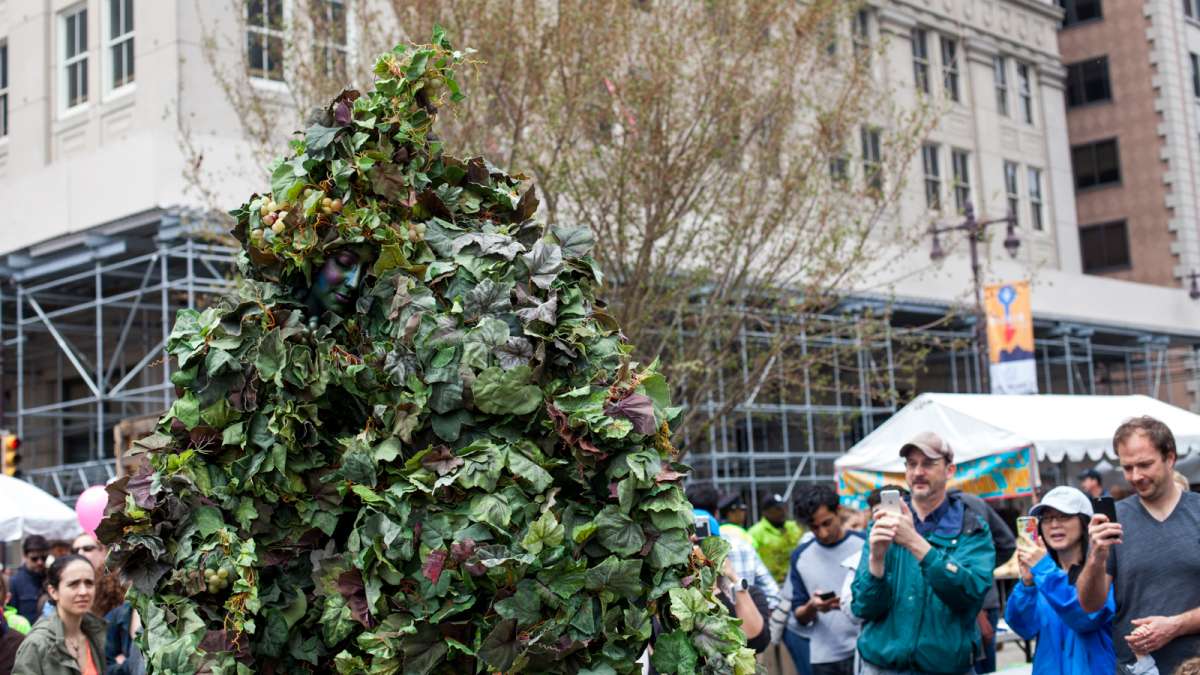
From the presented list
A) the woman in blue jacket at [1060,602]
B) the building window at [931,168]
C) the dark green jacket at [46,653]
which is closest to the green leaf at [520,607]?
the woman in blue jacket at [1060,602]

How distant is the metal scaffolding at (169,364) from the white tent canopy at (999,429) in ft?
3.99

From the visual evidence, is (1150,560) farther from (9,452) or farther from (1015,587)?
(9,452)

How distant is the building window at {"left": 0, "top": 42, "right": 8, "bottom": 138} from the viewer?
22016 mm

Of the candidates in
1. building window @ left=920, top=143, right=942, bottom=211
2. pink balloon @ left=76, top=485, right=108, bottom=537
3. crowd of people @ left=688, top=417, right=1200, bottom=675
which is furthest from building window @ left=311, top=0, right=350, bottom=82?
building window @ left=920, top=143, right=942, bottom=211

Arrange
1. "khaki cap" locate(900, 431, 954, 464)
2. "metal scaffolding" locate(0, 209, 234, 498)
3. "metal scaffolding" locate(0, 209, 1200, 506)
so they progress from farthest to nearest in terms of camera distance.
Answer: "metal scaffolding" locate(0, 209, 234, 498) → "metal scaffolding" locate(0, 209, 1200, 506) → "khaki cap" locate(900, 431, 954, 464)

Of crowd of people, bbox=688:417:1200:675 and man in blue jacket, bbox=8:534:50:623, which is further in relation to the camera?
man in blue jacket, bbox=8:534:50:623

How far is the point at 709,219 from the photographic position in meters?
14.8

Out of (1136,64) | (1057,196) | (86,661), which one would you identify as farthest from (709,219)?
(1136,64)

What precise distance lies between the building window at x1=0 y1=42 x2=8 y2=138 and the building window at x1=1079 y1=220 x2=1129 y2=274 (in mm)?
29355

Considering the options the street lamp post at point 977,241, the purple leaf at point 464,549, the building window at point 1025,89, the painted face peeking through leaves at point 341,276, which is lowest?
the purple leaf at point 464,549

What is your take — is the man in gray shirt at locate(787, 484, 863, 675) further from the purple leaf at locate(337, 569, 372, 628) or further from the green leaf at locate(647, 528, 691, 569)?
the purple leaf at locate(337, 569, 372, 628)

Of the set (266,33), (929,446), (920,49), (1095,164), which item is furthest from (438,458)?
(1095,164)

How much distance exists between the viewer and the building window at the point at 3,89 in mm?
22016

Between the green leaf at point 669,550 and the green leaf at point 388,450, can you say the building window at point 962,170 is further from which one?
the green leaf at point 388,450
